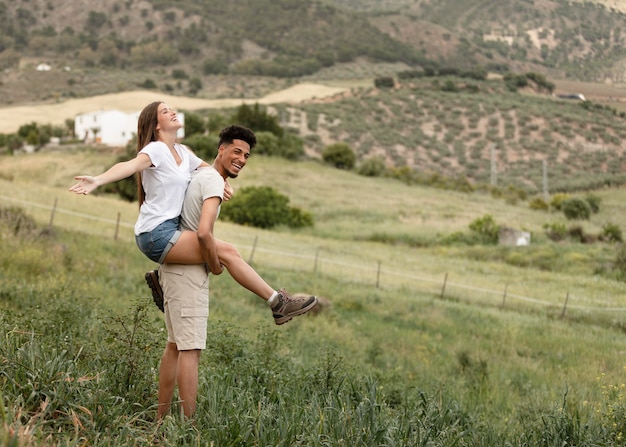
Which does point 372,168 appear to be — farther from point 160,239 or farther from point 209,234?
point 209,234

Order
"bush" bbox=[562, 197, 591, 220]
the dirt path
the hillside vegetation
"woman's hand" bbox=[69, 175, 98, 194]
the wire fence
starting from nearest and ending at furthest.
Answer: "woman's hand" bbox=[69, 175, 98, 194] → the wire fence → "bush" bbox=[562, 197, 591, 220] → the dirt path → the hillside vegetation

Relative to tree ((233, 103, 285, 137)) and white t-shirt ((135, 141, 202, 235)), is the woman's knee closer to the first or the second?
white t-shirt ((135, 141, 202, 235))

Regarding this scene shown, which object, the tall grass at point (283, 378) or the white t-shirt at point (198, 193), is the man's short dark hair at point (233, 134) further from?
the tall grass at point (283, 378)

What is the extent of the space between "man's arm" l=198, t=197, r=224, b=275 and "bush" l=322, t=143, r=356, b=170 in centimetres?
6091

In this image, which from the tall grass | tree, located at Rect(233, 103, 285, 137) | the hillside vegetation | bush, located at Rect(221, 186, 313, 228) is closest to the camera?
the tall grass

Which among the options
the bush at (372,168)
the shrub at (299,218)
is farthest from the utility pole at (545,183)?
the shrub at (299,218)

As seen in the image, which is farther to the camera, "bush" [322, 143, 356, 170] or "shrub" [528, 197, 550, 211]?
"bush" [322, 143, 356, 170]

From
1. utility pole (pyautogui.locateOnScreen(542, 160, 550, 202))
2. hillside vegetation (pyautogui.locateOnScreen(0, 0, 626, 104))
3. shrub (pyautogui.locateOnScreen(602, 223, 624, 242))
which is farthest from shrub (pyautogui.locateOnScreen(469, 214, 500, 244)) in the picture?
hillside vegetation (pyautogui.locateOnScreen(0, 0, 626, 104))

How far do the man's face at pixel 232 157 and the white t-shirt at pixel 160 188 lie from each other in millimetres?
282

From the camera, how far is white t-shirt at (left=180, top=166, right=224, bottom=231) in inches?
198

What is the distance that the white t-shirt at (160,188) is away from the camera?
5.07 meters

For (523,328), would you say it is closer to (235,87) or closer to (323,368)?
(323,368)

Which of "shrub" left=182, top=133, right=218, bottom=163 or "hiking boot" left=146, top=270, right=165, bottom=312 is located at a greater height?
"hiking boot" left=146, top=270, right=165, bottom=312

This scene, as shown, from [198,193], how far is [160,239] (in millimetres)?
398
